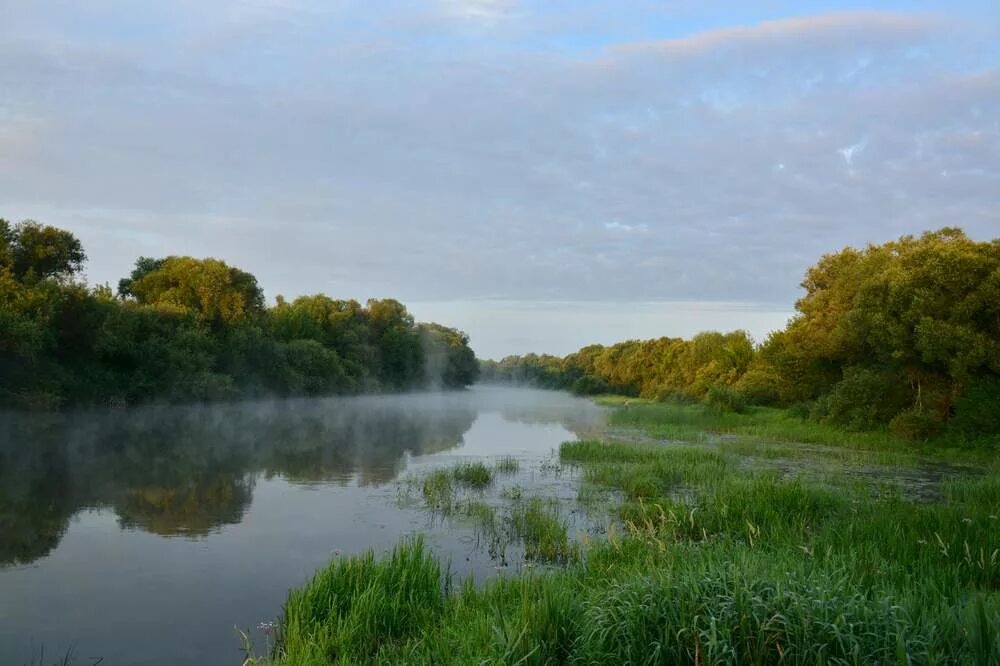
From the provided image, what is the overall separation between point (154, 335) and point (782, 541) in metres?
37.2

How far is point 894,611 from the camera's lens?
4.98 m

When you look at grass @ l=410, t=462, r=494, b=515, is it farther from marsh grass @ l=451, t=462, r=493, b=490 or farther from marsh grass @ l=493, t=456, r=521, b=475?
marsh grass @ l=493, t=456, r=521, b=475

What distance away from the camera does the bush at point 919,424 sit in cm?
2423

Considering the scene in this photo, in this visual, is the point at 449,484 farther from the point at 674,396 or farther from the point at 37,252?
the point at 674,396

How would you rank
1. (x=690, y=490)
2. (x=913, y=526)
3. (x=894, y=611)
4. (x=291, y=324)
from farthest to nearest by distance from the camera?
(x=291, y=324)
(x=690, y=490)
(x=913, y=526)
(x=894, y=611)

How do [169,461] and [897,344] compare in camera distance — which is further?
[897,344]

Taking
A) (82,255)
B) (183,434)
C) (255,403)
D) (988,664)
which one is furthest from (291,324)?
(988,664)

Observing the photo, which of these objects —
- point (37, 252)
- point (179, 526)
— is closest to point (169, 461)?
point (179, 526)

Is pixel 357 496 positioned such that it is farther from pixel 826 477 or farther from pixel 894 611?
pixel 894 611

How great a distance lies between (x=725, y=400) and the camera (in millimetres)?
37625

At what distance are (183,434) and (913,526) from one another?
88.7 feet

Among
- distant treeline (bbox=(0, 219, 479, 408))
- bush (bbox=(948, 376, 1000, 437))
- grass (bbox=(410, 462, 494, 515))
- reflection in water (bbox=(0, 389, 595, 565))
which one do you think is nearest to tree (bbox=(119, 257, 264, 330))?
distant treeline (bbox=(0, 219, 479, 408))

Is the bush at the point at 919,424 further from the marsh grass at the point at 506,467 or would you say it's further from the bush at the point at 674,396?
the bush at the point at 674,396

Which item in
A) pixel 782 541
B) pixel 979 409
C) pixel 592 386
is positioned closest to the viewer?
pixel 782 541
